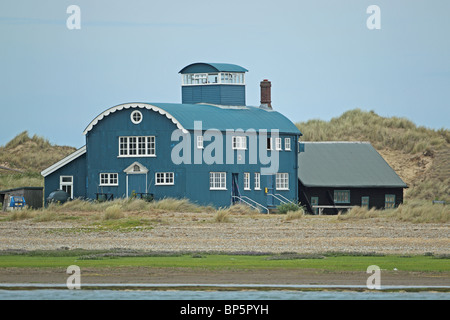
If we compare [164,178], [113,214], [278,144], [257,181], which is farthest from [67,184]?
[113,214]

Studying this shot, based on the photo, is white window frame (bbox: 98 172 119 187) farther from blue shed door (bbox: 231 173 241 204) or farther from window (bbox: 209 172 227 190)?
blue shed door (bbox: 231 173 241 204)

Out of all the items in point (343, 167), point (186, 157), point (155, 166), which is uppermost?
point (186, 157)

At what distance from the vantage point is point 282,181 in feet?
201

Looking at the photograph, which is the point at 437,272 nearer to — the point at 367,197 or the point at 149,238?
the point at 149,238

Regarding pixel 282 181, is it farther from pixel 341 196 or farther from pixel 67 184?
pixel 67 184

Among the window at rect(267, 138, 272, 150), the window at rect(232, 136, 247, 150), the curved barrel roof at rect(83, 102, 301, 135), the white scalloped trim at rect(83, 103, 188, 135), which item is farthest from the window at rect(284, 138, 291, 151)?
the white scalloped trim at rect(83, 103, 188, 135)

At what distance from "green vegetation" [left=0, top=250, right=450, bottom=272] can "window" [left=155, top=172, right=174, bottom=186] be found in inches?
936

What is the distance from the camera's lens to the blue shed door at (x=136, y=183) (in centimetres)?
5638

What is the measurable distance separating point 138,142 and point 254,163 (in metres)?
6.81

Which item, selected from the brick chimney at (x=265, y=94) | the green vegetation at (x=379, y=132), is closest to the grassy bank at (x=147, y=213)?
the brick chimney at (x=265, y=94)

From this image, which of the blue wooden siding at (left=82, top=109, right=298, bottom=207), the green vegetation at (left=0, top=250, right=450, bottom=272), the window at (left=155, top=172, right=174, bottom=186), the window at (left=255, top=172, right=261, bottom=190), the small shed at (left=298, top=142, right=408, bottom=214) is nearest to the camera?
the green vegetation at (left=0, top=250, right=450, bottom=272)

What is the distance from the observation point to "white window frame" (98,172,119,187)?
57344 mm

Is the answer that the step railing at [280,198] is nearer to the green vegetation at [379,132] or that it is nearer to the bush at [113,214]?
the bush at [113,214]

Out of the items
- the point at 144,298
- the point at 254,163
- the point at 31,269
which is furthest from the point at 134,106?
the point at 144,298
